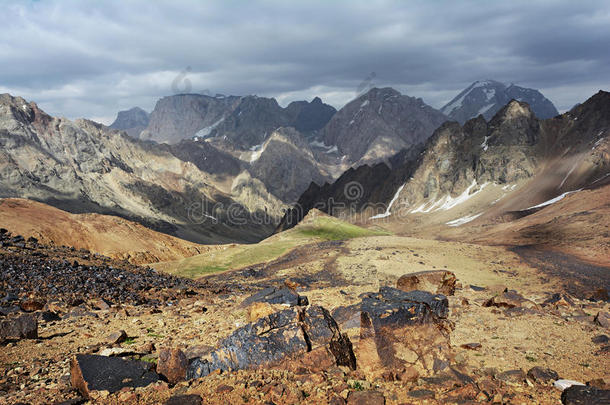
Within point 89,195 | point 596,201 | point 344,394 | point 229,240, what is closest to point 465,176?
point 596,201

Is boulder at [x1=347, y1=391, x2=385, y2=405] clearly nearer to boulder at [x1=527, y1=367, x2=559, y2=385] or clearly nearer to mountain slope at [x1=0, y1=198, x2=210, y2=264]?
boulder at [x1=527, y1=367, x2=559, y2=385]

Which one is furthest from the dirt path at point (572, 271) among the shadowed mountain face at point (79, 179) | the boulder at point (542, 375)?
the shadowed mountain face at point (79, 179)

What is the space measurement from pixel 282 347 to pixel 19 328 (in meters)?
7.74

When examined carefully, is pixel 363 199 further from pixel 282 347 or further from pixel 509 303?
pixel 282 347

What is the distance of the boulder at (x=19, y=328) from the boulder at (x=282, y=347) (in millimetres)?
5559

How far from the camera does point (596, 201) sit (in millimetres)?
67938

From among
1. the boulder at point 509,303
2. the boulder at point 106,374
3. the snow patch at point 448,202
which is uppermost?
the boulder at point 106,374

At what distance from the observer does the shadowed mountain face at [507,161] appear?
350 ft

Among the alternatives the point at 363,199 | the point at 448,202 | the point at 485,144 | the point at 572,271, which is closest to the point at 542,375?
the point at 572,271

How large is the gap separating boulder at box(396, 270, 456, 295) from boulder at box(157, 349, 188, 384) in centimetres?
1239

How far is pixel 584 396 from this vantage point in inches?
318

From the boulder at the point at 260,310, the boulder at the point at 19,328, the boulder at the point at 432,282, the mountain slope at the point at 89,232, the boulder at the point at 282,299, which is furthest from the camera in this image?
the mountain slope at the point at 89,232

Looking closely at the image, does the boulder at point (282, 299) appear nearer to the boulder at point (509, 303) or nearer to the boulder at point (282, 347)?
the boulder at point (282, 347)

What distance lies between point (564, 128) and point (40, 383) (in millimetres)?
163101
